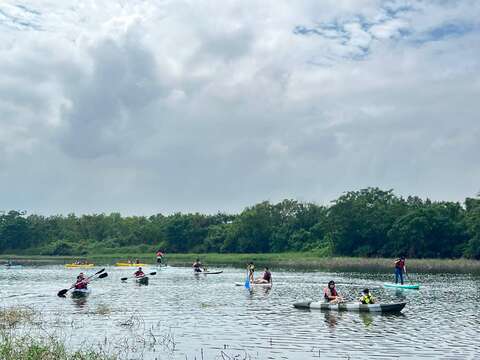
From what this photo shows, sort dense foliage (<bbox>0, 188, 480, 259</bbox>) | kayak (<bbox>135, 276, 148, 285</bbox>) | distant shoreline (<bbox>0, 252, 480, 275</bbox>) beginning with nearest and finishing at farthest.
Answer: kayak (<bbox>135, 276, 148, 285</bbox>)
distant shoreline (<bbox>0, 252, 480, 275</bbox>)
dense foliage (<bbox>0, 188, 480, 259</bbox>)

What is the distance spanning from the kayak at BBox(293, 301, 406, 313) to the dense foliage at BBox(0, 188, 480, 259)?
62.7 m

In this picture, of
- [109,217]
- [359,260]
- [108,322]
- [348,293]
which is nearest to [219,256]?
[359,260]

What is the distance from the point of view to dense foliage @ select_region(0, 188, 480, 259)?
329 feet

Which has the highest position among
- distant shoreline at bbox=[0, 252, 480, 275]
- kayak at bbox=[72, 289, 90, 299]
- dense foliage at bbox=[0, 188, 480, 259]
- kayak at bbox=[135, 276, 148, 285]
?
dense foliage at bbox=[0, 188, 480, 259]

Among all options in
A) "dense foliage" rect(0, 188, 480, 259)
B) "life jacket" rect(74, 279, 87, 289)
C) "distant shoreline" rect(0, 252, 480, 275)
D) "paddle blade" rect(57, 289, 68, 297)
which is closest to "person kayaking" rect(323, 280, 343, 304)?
"life jacket" rect(74, 279, 87, 289)

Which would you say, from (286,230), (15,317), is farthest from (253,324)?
(286,230)

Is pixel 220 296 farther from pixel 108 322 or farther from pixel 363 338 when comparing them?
pixel 363 338

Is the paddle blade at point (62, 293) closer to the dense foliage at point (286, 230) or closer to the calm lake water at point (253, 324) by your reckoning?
the calm lake water at point (253, 324)

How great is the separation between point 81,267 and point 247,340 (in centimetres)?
7138

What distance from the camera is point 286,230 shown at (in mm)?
137625

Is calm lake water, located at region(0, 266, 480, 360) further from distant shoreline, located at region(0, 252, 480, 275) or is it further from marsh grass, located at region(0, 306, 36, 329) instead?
distant shoreline, located at region(0, 252, 480, 275)

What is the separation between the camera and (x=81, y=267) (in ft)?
300

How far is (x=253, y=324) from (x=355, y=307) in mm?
7392

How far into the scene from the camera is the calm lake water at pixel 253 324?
22.5 meters
